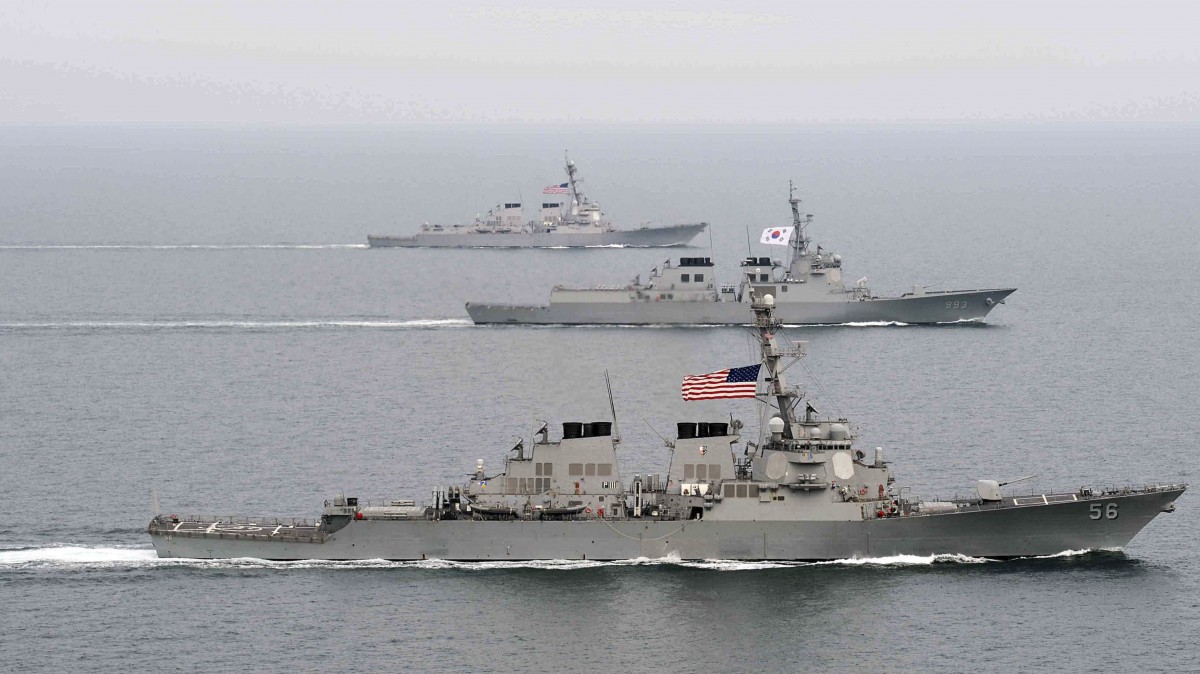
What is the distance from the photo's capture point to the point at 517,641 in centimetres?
5159

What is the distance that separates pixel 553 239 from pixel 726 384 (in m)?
103

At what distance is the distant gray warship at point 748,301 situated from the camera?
109 meters

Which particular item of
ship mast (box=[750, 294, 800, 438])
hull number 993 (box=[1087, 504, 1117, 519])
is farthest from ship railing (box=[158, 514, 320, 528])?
hull number 993 (box=[1087, 504, 1117, 519])

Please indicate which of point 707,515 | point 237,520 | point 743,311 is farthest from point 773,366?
point 743,311

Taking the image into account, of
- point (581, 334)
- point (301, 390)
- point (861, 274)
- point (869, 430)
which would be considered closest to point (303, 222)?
point (861, 274)

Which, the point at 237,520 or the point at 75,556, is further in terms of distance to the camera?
the point at 237,520

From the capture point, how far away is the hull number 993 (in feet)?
188

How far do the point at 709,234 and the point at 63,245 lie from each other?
58768 millimetres

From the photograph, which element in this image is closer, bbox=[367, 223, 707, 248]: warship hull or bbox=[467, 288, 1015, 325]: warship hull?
bbox=[467, 288, 1015, 325]: warship hull

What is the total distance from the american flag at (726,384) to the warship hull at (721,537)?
4.02m

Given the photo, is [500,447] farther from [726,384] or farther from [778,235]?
[778,235]

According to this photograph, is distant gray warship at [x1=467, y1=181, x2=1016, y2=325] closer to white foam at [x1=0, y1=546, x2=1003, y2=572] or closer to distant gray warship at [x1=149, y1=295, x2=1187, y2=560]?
distant gray warship at [x1=149, y1=295, x2=1187, y2=560]

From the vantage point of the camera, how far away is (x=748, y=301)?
359 ft

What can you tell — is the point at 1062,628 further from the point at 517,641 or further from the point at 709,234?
the point at 709,234
